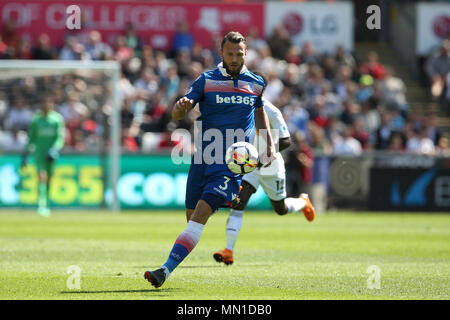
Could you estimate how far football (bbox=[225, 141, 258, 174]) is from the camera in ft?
28.9

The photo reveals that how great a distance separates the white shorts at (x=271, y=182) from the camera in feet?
39.0

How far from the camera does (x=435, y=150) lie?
25.5 meters

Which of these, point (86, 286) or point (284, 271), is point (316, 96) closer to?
point (284, 271)

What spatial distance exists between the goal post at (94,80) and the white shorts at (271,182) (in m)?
10.4

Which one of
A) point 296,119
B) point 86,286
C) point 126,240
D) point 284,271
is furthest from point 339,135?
point 86,286

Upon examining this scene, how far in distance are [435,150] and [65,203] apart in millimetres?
10480

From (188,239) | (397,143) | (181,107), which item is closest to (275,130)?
(181,107)

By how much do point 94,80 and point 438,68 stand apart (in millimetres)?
11692

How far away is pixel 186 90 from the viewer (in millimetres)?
23609

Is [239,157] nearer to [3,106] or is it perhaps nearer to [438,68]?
[3,106]

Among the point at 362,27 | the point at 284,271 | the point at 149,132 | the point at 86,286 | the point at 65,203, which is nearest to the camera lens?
the point at 86,286

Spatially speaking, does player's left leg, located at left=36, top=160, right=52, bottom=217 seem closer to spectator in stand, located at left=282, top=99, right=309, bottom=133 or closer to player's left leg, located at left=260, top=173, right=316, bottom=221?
spectator in stand, located at left=282, top=99, right=309, bottom=133

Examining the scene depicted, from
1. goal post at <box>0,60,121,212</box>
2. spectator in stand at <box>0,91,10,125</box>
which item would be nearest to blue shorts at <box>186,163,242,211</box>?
goal post at <box>0,60,121,212</box>

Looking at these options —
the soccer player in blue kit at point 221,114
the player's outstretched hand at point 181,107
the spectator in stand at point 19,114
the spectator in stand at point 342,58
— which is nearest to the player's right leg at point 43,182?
the spectator in stand at point 19,114
